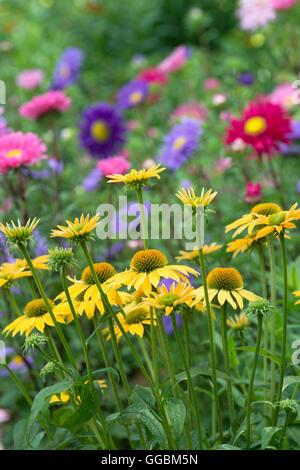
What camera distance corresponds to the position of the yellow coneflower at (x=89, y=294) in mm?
695

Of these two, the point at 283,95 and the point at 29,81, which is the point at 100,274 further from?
the point at 29,81

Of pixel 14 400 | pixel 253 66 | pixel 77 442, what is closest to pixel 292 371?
pixel 77 442

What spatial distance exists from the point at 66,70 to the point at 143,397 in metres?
2.42

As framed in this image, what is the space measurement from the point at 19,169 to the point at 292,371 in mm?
718

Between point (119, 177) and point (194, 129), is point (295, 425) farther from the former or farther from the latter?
point (194, 129)

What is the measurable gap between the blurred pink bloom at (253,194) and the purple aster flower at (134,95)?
1194mm

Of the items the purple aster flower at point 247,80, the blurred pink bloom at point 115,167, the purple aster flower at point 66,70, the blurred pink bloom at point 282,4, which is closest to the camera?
the blurred pink bloom at point 115,167

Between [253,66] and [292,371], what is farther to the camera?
[253,66]

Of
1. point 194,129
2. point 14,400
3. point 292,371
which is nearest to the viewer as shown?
point 292,371

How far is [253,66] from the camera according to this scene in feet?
8.23

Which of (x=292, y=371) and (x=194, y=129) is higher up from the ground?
(x=194, y=129)

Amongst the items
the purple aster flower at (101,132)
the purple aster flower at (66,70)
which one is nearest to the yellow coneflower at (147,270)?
the purple aster flower at (101,132)

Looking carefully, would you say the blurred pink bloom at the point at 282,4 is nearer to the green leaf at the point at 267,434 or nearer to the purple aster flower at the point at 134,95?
the purple aster flower at the point at 134,95

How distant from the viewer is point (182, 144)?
66.1 inches
